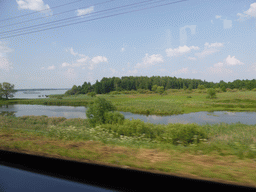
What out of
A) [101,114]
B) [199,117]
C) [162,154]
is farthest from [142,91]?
[162,154]

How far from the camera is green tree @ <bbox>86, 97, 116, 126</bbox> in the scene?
1905cm

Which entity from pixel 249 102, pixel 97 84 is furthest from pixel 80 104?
pixel 249 102

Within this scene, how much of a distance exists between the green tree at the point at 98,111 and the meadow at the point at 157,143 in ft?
3.52

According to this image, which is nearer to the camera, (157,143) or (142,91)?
(157,143)

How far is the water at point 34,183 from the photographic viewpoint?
3.41ft

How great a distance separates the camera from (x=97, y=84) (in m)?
46.3

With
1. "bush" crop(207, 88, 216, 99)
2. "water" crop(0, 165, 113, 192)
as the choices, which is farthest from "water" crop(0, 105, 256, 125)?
"water" crop(0, 165, 113, 192)

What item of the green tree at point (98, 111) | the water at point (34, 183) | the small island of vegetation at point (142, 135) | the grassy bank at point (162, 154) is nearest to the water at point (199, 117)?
the small island of vegetation at point (142, 135)

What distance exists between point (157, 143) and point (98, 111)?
48.4ft

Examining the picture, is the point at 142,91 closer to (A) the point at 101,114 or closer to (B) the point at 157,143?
(A) the point at 101,114

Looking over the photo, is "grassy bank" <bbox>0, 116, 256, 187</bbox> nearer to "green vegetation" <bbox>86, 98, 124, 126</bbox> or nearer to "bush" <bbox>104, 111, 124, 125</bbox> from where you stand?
"bush" <bbox>104, 111, 124, 125</bbox>

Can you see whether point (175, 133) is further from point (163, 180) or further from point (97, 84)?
point (97, 84)

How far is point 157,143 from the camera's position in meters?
5.18

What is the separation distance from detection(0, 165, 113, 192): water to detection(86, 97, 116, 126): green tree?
17627mm
